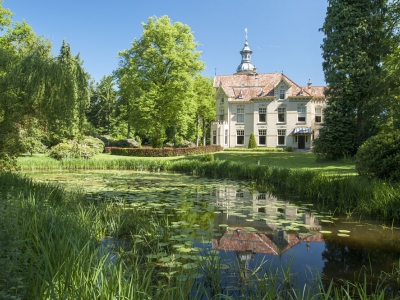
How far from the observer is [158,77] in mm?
33375

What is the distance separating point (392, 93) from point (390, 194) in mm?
11780

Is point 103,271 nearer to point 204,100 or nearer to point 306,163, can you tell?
point 306,163

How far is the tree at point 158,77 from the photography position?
3231cm

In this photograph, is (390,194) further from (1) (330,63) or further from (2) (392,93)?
(1) (330,63)

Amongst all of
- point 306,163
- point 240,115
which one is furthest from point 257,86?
point 306,163

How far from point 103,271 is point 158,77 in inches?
1254

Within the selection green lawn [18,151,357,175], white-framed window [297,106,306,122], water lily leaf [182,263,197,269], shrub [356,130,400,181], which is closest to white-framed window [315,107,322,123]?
white-framed window [297,106,306,122]

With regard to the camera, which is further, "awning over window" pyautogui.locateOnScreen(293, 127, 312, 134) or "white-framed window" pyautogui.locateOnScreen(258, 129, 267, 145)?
"white-framed window" pyautogui.locateOnScreen(258, 129, 267, 145)

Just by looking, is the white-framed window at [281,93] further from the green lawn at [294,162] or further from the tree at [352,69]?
the tree at [352,69]

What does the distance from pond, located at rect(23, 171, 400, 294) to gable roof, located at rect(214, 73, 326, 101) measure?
3384 cm

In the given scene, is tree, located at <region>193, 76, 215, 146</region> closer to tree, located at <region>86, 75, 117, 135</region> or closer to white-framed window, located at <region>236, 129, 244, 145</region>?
white-framed window, located at <region>236, 129, 244, 145</region>

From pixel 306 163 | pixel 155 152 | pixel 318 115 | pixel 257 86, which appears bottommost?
pixel 306 163

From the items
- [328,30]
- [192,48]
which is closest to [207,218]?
[328,30]

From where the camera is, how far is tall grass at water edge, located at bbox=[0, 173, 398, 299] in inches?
105
